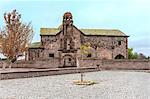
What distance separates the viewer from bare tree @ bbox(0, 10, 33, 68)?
148 feet

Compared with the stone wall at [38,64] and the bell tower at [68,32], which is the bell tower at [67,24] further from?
the stone wall at [38,64]

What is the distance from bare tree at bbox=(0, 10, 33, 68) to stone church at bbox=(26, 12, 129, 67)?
13625mm

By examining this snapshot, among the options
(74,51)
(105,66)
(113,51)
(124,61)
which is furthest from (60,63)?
(113,51)

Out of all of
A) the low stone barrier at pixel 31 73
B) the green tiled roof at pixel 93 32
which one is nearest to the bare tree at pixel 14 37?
the low stone barrier at pixel 31 73

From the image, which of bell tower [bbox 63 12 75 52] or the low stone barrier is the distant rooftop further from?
the low stone barrier

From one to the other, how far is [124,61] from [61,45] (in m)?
14.3

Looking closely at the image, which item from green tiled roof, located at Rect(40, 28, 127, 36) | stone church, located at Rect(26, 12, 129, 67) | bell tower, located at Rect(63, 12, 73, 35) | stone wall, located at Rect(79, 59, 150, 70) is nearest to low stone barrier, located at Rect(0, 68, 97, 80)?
stone wall, located at Rect(79, 59, 150, 70)

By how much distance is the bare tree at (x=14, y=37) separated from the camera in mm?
45031

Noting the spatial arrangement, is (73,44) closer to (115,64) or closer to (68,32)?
(68,32)

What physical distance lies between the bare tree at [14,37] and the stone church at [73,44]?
13.6 meters

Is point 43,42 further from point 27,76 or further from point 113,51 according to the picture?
point 27,76

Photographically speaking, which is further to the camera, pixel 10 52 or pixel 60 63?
pixel 60 63

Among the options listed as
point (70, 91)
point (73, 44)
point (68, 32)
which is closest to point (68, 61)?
point (73, 44)

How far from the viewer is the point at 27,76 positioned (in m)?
29.0
